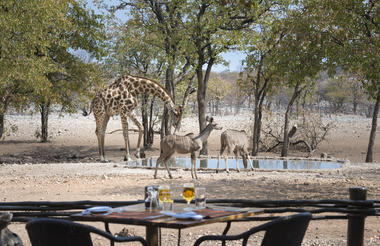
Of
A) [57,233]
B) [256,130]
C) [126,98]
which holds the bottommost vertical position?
[57,233]

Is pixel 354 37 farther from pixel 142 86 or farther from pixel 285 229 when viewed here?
pixel 285 229

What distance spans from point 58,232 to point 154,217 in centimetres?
64

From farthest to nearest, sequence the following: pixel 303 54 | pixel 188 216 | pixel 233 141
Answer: pixel 233 141, pixel 303 54, pixel 188 216

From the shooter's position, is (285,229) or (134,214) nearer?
(285,229)

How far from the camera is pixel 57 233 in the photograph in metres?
2.70

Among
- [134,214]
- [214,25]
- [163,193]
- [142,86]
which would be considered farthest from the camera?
[214,25]

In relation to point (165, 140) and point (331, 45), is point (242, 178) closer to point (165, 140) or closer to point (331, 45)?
point (165, 140)

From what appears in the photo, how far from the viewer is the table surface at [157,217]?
9.38ft

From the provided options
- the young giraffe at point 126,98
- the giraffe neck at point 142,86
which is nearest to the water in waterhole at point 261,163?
the young giraffe at point 126,98

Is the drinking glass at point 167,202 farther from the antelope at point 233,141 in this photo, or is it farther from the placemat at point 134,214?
the antelope at point 233,141

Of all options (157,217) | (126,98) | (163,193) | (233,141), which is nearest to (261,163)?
(233,141)

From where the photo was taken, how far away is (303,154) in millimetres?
22062

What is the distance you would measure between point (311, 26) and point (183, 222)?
7.92m

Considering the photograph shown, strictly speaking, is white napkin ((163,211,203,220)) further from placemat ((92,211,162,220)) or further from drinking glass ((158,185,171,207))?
drinking glass ((158,185,171,207))
